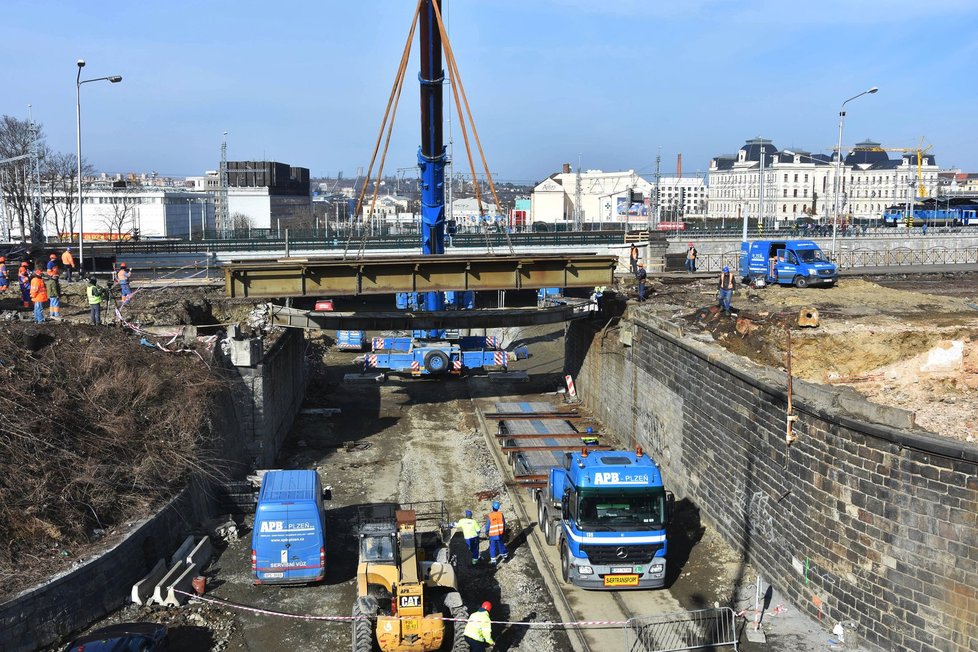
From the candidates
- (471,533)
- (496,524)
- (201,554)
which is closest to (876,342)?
(496,524)

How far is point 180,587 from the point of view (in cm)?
1581

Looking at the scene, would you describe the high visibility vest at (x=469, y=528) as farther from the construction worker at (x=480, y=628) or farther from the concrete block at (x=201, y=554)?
the concrete block at (x=201, y=554)

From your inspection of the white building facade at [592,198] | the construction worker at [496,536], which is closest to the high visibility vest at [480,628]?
the construction worker at [496,536]

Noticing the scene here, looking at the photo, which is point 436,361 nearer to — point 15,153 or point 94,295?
point 94,295

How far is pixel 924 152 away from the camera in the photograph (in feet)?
474

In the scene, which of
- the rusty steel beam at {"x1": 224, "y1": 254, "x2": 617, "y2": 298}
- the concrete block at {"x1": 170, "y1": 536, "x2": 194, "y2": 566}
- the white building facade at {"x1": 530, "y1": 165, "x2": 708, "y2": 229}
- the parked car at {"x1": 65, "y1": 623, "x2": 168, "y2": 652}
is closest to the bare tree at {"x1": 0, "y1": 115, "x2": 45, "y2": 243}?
the rusty steel beam at {"x1": 224, "y1": 254, "x2": 617, "y2": 298}

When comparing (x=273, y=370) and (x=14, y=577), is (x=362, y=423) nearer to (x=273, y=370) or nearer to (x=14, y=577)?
(x=273, y=370)

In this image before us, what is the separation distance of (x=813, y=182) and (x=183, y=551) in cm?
12978

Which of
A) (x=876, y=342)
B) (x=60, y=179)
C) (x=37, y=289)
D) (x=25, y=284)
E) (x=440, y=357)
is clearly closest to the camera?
(x=876, y=342)

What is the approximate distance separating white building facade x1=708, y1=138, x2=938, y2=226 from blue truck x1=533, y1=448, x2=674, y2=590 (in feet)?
350

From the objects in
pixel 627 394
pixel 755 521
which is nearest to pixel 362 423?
pixel 627 394

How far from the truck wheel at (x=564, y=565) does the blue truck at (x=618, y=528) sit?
28 centimetres

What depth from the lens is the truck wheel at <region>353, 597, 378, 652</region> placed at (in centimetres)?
1323

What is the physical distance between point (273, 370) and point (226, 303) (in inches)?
323
